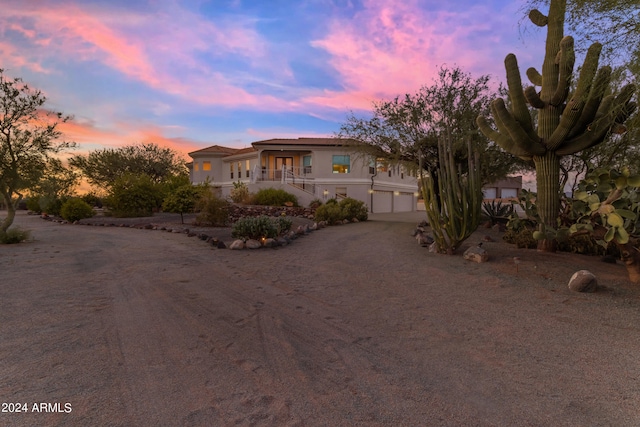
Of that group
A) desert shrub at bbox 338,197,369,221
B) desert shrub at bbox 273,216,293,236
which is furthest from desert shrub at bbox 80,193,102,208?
desert shrub at bbox 273,216,293,236

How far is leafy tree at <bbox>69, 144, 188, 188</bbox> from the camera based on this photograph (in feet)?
118

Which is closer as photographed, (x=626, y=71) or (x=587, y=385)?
(x=587, y=385)

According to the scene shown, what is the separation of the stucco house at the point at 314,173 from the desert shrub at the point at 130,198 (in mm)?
7791

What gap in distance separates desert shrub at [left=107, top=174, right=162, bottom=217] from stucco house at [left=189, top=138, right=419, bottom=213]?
25.6 ft

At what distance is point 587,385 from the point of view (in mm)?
2836

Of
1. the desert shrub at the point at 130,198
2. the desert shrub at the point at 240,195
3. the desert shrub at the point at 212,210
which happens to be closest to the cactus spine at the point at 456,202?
the desert shrub at the point at 212,210

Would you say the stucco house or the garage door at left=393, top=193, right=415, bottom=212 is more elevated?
the stucco house

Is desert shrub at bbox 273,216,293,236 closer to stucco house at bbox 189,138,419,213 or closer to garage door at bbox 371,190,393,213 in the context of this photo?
stucco house at bbox 189,138,419,213

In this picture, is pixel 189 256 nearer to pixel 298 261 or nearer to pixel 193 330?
pixel 298 261

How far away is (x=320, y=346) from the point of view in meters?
3.62

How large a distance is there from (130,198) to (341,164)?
52.2 feet

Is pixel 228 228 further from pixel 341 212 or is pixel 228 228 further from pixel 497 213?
pixel 497 213

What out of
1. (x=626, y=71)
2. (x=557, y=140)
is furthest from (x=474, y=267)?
(x=626, y=71)

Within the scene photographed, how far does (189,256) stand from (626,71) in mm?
9558
